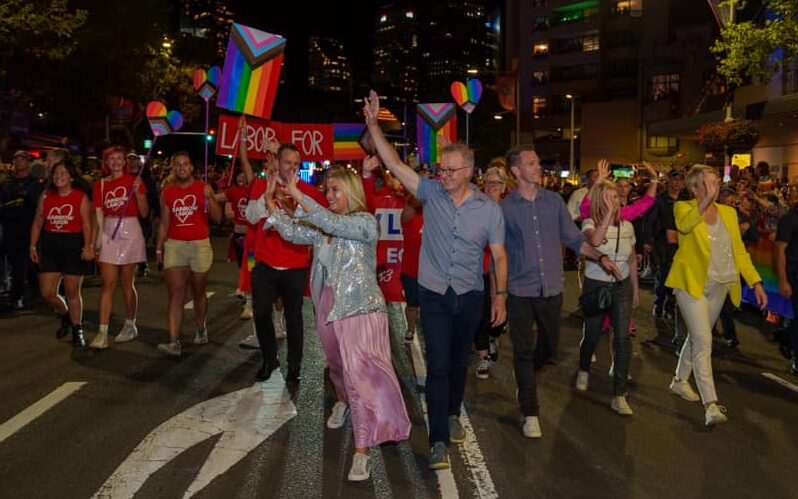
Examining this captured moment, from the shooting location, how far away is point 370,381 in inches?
188

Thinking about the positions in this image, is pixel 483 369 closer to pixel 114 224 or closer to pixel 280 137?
pixel 280 137

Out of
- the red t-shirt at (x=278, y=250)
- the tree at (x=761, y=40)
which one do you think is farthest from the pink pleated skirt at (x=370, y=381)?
the tree at (x=761, y=40)

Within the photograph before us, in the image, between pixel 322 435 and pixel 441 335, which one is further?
pixel 322 435

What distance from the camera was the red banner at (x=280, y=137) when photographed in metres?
8.52

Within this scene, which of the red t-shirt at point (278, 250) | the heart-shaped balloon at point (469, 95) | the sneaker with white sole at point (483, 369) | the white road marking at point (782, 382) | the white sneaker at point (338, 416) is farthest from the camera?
the heart-shaped balloon at point (469, 95)

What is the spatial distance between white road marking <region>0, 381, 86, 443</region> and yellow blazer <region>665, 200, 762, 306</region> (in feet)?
16.0

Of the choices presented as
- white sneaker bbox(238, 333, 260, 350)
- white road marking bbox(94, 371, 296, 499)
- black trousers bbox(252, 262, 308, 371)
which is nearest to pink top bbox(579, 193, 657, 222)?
black trousers bbox(252, 262, 308, 371)

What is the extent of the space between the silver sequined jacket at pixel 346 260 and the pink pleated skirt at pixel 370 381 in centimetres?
7

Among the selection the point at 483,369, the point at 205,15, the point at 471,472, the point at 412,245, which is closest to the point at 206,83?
the point at 412,245

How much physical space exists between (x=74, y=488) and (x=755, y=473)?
159 inches

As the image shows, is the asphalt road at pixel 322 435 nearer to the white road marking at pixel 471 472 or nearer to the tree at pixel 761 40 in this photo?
the white road marking at pixel 471 472

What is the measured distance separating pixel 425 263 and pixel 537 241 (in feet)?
3.44

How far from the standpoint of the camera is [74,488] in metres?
4.43

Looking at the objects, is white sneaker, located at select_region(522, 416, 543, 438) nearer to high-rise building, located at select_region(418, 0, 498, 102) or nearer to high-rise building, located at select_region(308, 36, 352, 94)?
high-rise building, located at select_region(308, 36, 352, 94)
